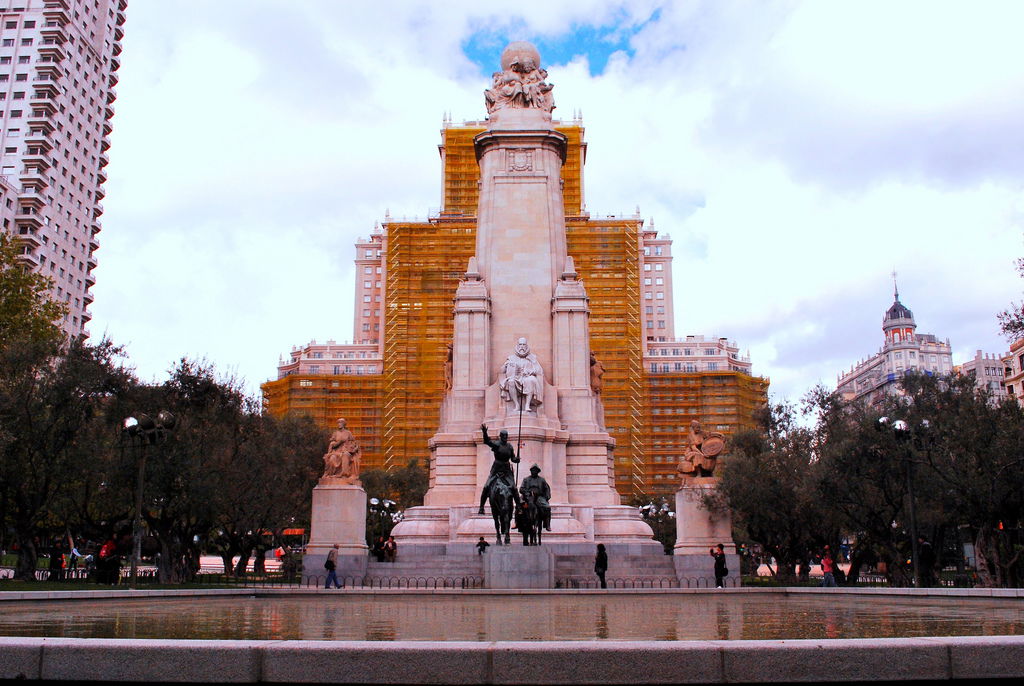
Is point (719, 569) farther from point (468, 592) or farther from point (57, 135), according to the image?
point (57, 135)

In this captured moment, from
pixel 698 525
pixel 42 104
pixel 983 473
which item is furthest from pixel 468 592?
pixel 42 104

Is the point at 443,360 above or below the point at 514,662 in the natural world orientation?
above

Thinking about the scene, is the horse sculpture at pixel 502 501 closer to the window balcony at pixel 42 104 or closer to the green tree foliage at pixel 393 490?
the green tree foliage at pixel 393 490

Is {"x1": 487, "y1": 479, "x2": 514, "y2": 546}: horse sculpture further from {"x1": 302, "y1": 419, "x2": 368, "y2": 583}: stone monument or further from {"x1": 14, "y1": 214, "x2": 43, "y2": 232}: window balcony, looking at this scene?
{"x1": 14, "y1": 214, "x2": 43, "y2": 232}: window balcony

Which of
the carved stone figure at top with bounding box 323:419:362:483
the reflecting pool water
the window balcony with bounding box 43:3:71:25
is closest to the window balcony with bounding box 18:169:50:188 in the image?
the window balcony with bounding box 43:3:71:25

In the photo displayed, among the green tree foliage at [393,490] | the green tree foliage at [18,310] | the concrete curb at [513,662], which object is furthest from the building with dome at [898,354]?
the concrete curb at [513,662]

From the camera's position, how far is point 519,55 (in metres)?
39.7

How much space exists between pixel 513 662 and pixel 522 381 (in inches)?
1071

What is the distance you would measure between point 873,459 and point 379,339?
327 ft

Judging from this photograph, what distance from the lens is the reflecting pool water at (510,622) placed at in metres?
8.84

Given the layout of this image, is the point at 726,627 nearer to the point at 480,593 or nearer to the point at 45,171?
the point at 480,593

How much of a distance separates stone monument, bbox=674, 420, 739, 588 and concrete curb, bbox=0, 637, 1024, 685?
23.2m

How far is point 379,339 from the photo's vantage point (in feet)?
412

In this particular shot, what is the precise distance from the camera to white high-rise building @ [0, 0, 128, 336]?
73.8 meters
